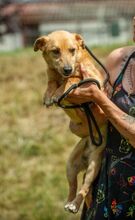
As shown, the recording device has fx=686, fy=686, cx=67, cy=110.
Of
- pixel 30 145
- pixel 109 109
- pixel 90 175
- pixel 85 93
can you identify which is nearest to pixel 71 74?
pixel 85 93

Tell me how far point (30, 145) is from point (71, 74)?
5.27m

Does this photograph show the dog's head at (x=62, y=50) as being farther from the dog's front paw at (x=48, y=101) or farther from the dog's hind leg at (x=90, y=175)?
the dog's hind leg at (x=90, y=175)

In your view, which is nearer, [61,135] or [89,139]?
[89,139]

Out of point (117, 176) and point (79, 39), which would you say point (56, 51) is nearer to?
point (79, 39)

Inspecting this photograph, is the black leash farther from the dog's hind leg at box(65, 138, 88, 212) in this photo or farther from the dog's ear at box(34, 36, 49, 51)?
the dog's ear at box(34, 36, 49, 51)

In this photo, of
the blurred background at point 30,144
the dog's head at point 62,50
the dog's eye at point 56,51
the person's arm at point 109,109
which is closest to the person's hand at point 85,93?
the person's arm at point 109,109

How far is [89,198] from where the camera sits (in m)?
3.59

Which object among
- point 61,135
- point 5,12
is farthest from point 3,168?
point 5,12

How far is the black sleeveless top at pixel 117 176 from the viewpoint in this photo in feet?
11.2

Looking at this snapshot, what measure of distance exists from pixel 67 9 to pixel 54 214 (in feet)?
88.0

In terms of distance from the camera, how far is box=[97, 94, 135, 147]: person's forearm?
10.7 ft

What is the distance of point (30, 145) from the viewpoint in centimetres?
856

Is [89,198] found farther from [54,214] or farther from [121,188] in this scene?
[54,214]

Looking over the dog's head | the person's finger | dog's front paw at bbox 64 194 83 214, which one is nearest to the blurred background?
dog's front paw at bbox 64 194 83 214
